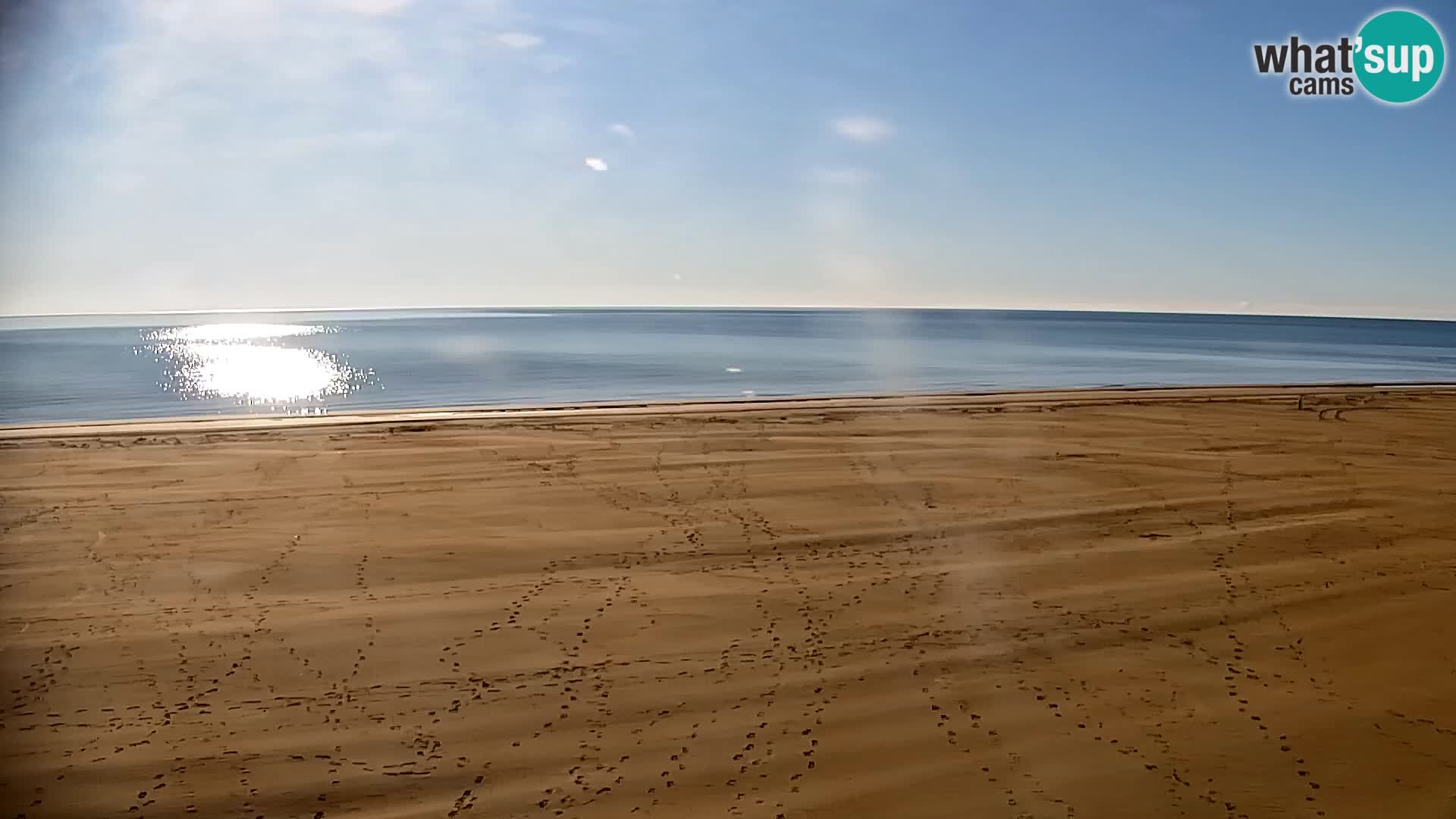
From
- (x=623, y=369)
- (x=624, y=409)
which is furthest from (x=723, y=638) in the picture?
(x=623, y=369)

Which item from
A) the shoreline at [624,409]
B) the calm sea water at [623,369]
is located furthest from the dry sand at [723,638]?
the calm sea water at [623,369]

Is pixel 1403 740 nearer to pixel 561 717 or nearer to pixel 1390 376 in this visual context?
pixel 561 717

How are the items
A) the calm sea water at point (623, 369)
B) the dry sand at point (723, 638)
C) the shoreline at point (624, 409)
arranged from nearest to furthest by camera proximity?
the dry sand at point (723, 638) < the shoreline at point (624, 409) < the calm sea water at point (623, 369)

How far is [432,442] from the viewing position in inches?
429

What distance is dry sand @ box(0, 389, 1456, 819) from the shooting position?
12.5 feet

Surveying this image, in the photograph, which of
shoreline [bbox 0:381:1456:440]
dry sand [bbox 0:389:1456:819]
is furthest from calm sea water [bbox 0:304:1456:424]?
dry sand [bbox 0:389:1456:819]

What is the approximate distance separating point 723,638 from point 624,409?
9.82 meters

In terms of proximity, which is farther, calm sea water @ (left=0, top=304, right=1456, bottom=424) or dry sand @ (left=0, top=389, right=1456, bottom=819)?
calm sea water @ (left=0, top=304, right=1456, bottom=424)

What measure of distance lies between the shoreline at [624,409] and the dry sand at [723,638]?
2.59m

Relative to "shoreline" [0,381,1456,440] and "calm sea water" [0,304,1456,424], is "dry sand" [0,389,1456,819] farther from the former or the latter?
"calm sea water" [0,304,1456,424]

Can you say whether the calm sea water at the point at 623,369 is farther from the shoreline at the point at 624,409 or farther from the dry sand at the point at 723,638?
the dry sand at the point at 723,638

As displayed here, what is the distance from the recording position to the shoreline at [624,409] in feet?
40.5

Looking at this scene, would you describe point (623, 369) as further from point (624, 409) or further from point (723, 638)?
point (723, 638)

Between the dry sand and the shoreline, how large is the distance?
2594mm
